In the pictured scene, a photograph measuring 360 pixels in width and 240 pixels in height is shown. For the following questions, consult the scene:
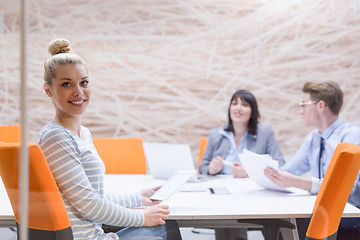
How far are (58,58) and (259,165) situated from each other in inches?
48.5

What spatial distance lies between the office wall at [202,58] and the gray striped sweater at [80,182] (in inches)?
128

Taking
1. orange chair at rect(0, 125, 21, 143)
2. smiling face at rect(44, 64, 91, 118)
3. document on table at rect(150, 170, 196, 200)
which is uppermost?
smiling face at rect(44, 64, 91, 118)

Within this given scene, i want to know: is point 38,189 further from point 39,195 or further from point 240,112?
point 240,112

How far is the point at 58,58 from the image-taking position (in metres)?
1.66

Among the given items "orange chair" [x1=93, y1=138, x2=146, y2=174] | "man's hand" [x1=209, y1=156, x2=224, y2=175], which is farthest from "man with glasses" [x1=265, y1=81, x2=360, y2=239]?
"orange chair" [x1=93, y1=138, x2=146, y2=174]

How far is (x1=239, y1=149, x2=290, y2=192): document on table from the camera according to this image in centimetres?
228

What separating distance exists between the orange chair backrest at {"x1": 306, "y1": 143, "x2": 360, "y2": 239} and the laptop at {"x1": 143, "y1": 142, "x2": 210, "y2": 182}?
1025 mm

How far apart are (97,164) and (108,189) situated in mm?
932

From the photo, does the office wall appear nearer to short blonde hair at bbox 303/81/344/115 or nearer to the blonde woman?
short blonde hair at bbox 303/81/344/115

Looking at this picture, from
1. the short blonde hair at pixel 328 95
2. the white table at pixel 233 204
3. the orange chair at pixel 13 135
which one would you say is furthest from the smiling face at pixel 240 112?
the orange chair at pixel 13 135

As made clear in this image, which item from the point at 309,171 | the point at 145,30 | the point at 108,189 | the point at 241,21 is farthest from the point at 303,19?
the point at 108,189

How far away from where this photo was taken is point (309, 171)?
2.92 meters

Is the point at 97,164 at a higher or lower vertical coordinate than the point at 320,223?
higher

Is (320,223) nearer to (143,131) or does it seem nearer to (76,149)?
(76,149)
